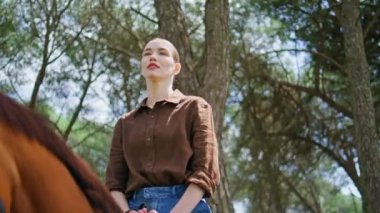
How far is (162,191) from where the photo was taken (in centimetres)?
224

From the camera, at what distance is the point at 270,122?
38.1 feet

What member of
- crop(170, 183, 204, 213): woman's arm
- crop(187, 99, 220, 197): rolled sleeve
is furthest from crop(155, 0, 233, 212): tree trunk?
crop(170, 183, 204, 213): woman's arm

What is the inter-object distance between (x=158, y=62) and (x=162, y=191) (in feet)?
1.48

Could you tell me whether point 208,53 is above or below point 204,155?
above

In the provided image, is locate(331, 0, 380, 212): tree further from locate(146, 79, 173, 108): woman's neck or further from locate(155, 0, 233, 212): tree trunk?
locate(146, 79, 173, 108): woman's neck

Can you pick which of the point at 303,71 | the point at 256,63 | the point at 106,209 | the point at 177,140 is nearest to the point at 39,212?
the point at 106,209

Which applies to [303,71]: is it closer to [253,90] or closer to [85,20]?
[253,90]

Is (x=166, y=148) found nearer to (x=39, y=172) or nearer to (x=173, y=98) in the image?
(x=173, y=98)

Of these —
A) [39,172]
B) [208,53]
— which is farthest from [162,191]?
[208,53]

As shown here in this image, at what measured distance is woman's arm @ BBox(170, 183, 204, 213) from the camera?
2.09 m

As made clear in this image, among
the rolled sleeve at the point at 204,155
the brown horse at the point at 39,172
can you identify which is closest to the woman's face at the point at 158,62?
the rolled sleeve at the point at 204,155

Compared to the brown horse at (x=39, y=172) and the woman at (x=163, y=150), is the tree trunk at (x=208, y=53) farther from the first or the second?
the brown horse at (x=39, y=172)

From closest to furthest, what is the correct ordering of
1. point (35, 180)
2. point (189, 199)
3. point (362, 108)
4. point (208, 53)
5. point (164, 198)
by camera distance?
point (35, 180) → point (189, 199) → point (164, 198) → point (208, 53) → point (362, 108)

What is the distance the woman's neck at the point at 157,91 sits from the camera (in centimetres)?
241
